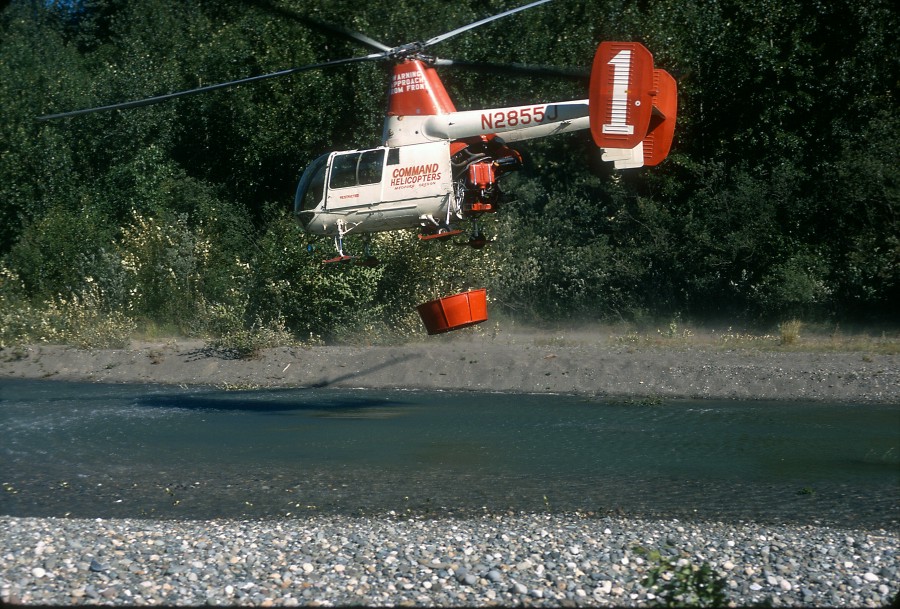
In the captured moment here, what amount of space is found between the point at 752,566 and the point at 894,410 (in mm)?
8574

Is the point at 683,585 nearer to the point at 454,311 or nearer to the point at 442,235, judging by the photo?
the point at 442,235

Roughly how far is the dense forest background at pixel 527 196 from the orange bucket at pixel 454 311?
371 inches

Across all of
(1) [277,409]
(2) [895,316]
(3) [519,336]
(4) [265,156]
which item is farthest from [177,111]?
(2) [895,316]

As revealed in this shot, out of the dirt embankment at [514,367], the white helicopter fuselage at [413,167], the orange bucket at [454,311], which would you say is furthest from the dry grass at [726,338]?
the white helicopter fuselage at [413,167]

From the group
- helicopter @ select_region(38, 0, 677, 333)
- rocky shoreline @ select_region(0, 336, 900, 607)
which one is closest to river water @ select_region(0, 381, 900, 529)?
rocky shoreline @ select_region(0, 336, 900, 607)

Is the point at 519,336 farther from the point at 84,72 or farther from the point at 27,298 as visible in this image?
the point at 84,72

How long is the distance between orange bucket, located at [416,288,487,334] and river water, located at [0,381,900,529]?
66.3 inches

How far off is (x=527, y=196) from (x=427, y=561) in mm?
22063

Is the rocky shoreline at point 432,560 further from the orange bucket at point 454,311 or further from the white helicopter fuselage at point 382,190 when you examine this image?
the white helicopter fuselage at point 382,190

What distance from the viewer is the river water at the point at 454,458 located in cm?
1107

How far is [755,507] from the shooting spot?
10664mm

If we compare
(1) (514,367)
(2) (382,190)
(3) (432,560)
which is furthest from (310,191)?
(3) (432,560)

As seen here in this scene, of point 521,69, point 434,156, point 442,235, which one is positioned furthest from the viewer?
point 434,156

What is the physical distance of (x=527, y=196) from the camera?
29.9 meters
